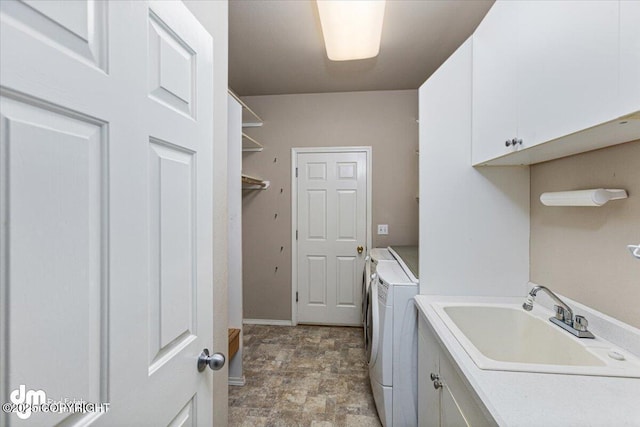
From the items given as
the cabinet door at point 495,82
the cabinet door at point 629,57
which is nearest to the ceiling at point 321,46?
the cabinet door at point 495,82

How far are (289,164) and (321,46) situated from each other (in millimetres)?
1332

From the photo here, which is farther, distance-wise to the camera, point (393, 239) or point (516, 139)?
point (393, 239)

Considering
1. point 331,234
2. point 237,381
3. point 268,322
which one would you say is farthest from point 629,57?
point 268,322

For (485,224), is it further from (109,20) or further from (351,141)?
(351,141)

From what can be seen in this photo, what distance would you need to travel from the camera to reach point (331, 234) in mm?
3443

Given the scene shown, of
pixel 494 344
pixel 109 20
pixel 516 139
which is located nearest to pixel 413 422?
pixel 494 344

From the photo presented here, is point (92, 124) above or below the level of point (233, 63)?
below

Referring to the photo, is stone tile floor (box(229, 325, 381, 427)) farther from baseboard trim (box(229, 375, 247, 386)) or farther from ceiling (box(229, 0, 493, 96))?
ceiling (box(229, 0, 493, 96))

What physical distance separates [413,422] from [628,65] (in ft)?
5.99

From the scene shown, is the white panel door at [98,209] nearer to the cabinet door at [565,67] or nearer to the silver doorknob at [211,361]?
the silver doorknob at [211,361]

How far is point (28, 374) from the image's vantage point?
0.43 m

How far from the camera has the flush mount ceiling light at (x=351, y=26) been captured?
1.56 metres

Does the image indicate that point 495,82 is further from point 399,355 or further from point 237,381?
point 237,381

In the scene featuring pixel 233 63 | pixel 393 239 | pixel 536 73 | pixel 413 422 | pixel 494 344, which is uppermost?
pixel 233 63
